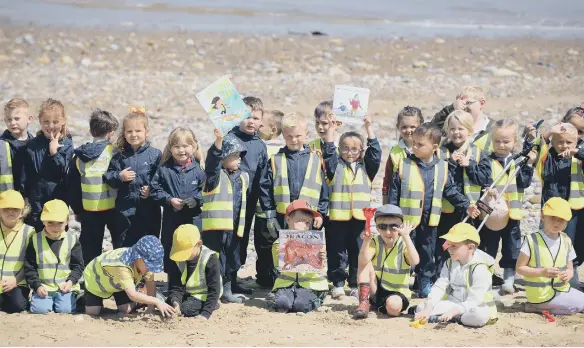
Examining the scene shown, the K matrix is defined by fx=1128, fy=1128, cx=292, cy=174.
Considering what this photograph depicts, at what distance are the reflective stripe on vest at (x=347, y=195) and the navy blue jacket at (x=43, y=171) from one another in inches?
104

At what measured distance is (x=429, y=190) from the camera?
1087cm

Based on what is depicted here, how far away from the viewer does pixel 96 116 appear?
11.1 m

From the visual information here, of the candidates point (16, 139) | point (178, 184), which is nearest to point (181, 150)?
point (178, 184)

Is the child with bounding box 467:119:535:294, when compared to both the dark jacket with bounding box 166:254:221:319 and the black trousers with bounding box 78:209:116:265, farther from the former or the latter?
the black trousers with bounding box 78:209:116:265

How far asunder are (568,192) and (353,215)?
2166 millimetres

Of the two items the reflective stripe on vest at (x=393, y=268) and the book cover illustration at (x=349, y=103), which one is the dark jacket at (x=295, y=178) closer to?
the book cover illustration at (x=349, y=103)

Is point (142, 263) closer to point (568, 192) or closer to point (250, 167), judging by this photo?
point (250, 167)

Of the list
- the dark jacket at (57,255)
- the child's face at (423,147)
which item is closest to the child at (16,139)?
the dark jacket at (57,255)

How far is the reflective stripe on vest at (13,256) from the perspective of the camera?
10414 mm

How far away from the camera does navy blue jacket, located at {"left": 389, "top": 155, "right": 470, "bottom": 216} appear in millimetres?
10867

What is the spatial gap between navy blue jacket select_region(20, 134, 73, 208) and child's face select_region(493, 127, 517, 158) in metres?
4.19

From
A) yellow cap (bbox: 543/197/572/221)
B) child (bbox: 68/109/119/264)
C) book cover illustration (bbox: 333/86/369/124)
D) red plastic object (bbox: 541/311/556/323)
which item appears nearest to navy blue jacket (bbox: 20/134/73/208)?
child (bbox: 68/109/119/264)

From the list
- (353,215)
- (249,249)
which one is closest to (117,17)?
(249,249)

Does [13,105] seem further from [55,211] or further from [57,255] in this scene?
[57,255]
